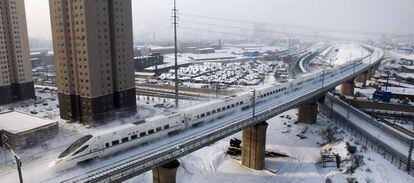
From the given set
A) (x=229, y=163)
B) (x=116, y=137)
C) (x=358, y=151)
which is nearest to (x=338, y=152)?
(x=358, y=151)

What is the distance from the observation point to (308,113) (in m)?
70.0

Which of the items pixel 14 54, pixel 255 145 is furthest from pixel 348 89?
pixel 14 54

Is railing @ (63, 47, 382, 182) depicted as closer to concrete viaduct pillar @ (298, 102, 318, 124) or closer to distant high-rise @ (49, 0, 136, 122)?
concrete viaduct pillar @ (298, 102, 318, 124)

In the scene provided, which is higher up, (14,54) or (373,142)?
(14,54)

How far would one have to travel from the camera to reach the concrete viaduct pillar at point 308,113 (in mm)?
69938

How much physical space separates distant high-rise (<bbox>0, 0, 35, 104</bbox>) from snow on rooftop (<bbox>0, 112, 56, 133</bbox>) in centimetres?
3434

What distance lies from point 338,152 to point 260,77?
7012 centimetres

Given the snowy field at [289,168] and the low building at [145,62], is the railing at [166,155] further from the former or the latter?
the low building at [145,62]

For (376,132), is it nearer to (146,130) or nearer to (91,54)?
(146,130)

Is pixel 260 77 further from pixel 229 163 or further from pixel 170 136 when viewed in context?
pixel 170 136

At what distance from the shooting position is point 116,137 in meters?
33.9

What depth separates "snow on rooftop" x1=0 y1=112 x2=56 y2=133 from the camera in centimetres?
4429

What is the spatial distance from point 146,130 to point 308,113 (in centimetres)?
4423

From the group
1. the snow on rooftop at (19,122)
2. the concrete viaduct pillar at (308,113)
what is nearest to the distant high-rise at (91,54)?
the snow on rooftop at (19,122)
